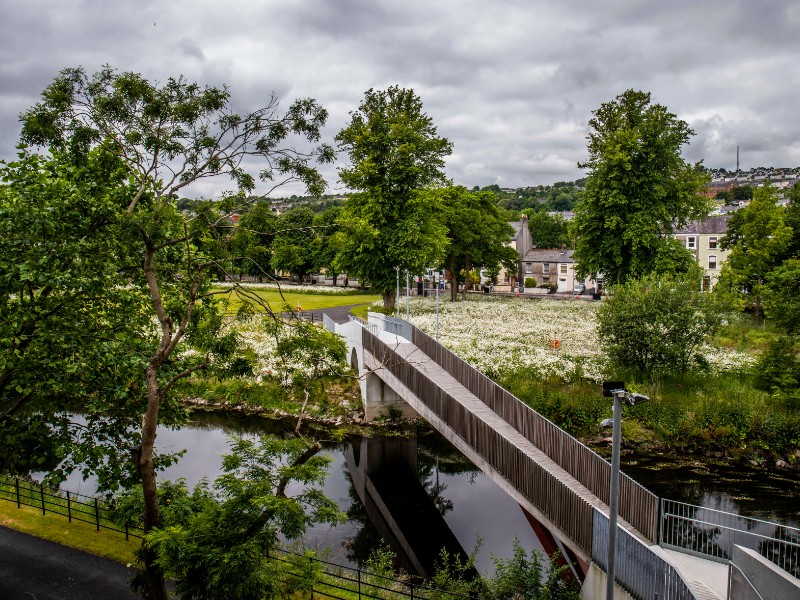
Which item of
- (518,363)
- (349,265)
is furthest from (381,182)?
(518,363)

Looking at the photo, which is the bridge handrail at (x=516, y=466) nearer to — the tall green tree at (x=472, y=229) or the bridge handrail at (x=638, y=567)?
the bridge handrail at (x=638, y=567)

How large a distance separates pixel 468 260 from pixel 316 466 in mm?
56350

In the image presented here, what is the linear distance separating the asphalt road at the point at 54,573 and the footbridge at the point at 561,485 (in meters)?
7.96

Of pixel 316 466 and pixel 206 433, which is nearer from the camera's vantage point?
pixel 316 466

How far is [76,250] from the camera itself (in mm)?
12789

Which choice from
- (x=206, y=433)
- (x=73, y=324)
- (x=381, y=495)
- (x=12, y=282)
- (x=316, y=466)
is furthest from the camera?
(x=206, y=433)

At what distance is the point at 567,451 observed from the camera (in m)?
18.5

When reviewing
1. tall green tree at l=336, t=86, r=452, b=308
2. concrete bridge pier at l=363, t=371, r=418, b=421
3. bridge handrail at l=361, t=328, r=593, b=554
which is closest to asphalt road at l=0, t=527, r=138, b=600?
bridge handrail at l=361, t=328, r=593, b=554

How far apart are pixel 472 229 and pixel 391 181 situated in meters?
18.4

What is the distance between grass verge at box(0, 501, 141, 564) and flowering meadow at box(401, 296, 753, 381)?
69.3 feet

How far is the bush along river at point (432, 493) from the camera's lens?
2159 cm

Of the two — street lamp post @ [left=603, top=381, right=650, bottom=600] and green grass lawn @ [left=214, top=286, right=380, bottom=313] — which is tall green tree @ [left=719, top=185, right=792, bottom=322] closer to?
green grass lawn @ [left=214, top=286, right=380, bottom=313]

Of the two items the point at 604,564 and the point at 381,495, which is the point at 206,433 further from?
the point at 604,564

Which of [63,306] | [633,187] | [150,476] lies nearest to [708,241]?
[633,187]
